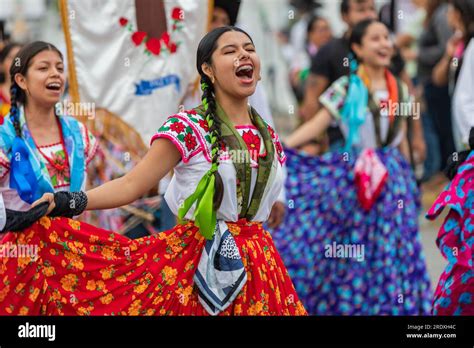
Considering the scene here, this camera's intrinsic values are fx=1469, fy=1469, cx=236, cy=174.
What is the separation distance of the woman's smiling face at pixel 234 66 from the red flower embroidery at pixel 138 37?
6.71ft

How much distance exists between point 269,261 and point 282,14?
37.8 ft

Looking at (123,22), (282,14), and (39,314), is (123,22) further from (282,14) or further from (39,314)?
(282,14)

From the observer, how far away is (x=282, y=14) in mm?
17359

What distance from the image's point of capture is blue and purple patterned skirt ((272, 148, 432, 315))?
27.5 feet

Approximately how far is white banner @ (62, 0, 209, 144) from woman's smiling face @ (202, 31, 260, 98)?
6.44 feet

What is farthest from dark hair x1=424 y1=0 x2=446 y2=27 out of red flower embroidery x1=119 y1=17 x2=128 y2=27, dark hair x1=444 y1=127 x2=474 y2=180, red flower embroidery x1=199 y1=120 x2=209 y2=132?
red flower embroidery x1=199 y1=120 x2=209 y2=132

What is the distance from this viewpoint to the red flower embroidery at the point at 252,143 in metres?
6.02

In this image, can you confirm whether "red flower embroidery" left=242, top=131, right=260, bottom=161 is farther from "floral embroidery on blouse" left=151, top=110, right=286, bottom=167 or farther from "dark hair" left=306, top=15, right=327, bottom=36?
"dark hair" left=306, top=15, right=327, bottom=36

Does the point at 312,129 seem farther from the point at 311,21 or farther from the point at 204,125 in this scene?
the point at 311,21

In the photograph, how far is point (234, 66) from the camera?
6.04m

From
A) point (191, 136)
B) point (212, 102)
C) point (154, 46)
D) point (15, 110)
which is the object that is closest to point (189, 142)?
point (191, 136)

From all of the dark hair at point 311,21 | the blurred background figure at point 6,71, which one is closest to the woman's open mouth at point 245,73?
the blurred background figure at point 6,71

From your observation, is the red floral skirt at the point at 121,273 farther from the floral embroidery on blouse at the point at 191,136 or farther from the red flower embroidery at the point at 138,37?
the red flower embroidery at the point at 138,37

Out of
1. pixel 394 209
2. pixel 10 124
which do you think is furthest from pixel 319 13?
pixel 10 124
